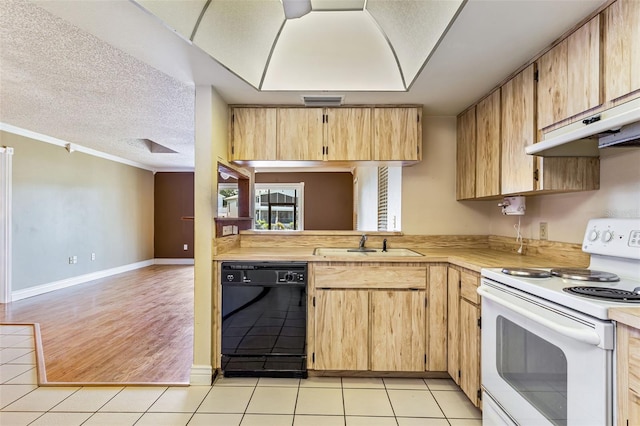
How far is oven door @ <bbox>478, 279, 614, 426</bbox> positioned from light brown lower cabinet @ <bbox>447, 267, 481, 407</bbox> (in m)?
0.18

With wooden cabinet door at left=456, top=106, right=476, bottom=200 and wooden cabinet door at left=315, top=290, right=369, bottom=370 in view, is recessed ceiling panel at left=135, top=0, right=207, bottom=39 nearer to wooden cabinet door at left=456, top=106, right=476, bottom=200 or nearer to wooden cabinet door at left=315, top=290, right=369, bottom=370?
wooden cabinet door at left=315, top=290, right=369, bottom=370

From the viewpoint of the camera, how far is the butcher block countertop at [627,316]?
890 millimetres

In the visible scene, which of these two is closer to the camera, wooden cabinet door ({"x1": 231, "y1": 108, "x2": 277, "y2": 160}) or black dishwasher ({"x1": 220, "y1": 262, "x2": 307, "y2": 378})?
black dishwasher ({"x1": 220, "y1": 262, "x2": 307, "y2": 378})

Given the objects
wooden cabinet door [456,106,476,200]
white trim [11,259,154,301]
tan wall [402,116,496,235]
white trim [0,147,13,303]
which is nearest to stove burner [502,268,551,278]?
wooden cabinet door [456,106,476,200]

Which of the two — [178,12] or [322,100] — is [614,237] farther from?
[178,12]

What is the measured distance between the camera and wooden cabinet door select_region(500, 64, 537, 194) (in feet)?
5.91

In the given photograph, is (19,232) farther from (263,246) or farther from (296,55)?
(296,55)

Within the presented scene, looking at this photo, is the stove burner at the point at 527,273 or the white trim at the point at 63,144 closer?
the stove burner at the point at 527,273

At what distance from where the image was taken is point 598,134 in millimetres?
1343

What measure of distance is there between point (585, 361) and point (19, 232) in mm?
5800

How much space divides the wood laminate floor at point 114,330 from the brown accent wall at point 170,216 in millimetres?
1990

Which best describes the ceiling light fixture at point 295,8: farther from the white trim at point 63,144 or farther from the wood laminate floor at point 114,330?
the white trim at point 63,144

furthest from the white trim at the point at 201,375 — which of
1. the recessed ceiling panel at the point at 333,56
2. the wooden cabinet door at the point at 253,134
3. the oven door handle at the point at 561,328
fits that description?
the recessed ceiling panel at the point at 333,56

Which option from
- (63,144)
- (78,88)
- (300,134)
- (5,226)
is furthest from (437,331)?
(63,144)
